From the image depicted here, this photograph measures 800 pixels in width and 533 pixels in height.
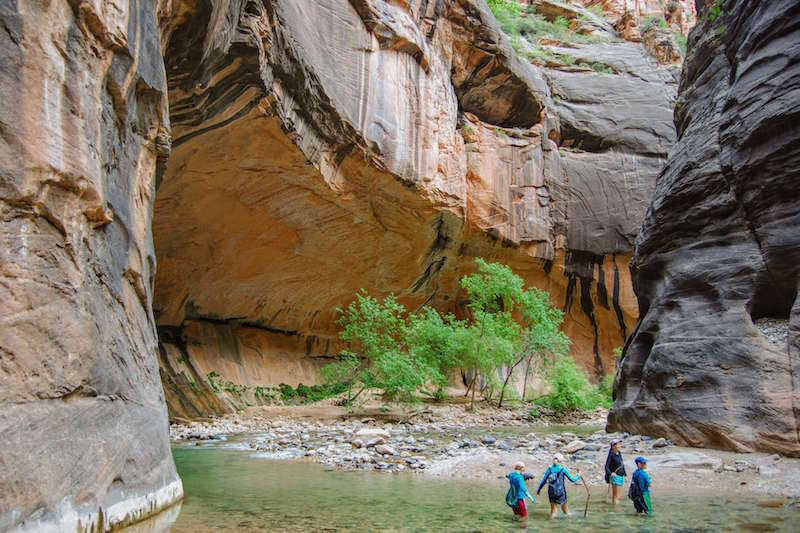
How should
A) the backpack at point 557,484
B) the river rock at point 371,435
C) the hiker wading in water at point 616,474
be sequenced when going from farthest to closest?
the river rock at point 371,435 < the hiker wading in water at point 616,474 < the backpack at point 557,484

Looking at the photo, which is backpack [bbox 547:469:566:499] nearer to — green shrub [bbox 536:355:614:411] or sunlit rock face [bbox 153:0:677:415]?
sunlit rock face [bbox 153:0:677:415]

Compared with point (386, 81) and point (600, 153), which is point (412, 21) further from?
point (600, 153)

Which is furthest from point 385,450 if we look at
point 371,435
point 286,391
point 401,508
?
point 286,391

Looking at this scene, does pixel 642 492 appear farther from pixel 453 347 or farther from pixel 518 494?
pixel 453 347

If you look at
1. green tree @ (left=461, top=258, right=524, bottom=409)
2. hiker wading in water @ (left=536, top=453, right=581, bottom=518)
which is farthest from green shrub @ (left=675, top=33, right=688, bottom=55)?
hiker wading in water @ (left=536, top=453, right=581, bottom=518)

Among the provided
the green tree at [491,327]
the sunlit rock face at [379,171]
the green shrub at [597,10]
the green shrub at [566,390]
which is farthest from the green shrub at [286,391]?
the green shrub at [597,10]

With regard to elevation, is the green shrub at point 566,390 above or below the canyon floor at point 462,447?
above

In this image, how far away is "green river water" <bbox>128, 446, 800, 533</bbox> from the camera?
6.06 m

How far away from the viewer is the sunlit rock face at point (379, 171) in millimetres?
14070

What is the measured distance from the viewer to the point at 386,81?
720 inches

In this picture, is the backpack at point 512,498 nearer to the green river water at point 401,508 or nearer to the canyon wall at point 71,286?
the green river water at point 401,508

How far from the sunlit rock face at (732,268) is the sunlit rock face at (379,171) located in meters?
8.96

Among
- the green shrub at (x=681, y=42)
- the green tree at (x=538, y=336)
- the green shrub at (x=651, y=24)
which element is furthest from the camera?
the green shrub at (x=681, y=42)

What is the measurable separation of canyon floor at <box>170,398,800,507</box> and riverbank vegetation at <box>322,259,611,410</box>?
1.24 metres
